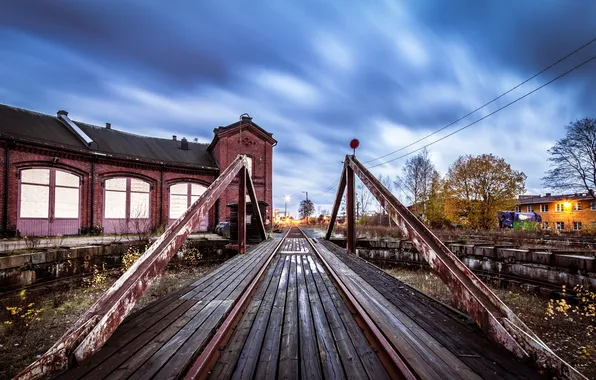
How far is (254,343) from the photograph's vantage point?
2488mm

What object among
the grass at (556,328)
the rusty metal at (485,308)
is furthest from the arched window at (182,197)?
the rusty metal at (485,308)

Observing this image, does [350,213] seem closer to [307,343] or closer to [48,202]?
[307,343]

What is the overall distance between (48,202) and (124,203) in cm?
362

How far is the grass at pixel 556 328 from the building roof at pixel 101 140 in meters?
19.1

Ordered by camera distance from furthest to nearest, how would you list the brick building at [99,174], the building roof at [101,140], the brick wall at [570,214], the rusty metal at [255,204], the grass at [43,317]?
the brick wall at [570,214], the building roof at [101,140], the brick building at [99,174], the rusty metal at [255,204], the grass at [43,317]

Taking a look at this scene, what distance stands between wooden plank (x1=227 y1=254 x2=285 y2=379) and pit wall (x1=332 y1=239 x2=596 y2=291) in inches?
263

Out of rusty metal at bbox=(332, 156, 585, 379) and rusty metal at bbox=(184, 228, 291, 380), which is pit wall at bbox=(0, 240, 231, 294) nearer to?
rusty metal at bbox=(184, 228, 291, 380)

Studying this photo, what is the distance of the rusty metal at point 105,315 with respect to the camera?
1.92m

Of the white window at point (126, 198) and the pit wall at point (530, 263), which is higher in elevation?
the white window at point (126, 198)

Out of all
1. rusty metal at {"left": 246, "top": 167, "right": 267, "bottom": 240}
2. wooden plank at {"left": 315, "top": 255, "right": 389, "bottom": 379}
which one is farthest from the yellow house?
wooden plank at {"left": 315, "top": 255, "right": 389, "bottom": 379}

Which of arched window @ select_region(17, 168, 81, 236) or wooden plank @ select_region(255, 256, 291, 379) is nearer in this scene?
wooden plank @ select_region(255, 256, 291, 379)

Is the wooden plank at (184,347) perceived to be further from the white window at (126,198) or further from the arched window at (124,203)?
the white window at (126,198)

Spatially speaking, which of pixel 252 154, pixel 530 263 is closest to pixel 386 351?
pixel 530 263

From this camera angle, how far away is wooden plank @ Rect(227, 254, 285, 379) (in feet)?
6.68
